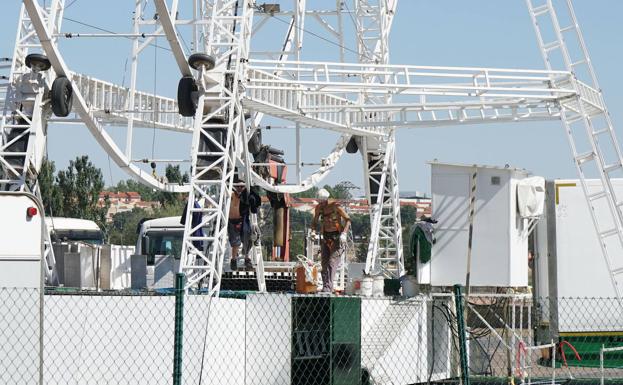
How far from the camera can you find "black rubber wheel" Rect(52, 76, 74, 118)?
23.2 metres

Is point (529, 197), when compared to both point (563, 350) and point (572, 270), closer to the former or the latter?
point (572, 270)

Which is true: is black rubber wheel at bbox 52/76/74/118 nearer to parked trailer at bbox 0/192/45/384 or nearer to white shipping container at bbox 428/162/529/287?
white shipping container at bbox 428/162/529/287

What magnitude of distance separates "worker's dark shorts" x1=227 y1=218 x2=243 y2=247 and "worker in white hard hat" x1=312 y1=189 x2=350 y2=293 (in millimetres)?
4794

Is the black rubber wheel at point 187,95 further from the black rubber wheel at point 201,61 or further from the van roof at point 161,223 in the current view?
the van roof at point 161,223

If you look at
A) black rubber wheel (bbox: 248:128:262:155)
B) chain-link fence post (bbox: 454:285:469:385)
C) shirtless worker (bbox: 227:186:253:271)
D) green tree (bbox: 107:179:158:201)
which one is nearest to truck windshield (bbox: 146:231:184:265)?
black rubber wheel (bbox: 248:128:262:155)

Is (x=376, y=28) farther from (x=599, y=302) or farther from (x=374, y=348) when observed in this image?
(x=374, y=348)

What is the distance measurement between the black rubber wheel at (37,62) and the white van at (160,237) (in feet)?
41.5

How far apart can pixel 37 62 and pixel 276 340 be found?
10251 millimetres

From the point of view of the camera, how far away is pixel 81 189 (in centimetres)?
6856

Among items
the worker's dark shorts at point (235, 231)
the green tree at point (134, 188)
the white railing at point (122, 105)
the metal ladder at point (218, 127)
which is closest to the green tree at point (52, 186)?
the white railing at point (122, 105)

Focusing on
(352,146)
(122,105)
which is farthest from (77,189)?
(122,105)

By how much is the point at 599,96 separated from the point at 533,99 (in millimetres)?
1339

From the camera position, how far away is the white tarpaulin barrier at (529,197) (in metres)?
19.5

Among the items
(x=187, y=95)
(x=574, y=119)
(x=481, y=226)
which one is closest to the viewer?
(x=481, y=226)
